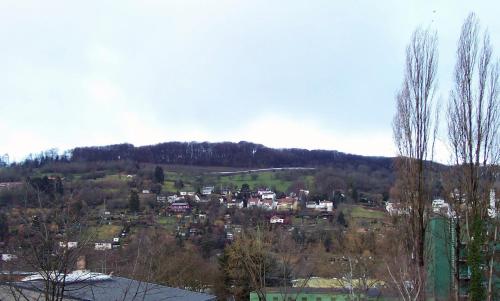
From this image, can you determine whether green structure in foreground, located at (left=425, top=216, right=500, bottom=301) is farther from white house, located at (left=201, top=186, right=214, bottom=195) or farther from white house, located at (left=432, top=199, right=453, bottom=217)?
white house, located at (left=201, top=186, right=214, bottom=195)

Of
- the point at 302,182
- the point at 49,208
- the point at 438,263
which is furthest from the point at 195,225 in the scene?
the point at 49,208

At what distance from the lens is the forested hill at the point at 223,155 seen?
9875 centimetres

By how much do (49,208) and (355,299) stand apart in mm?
14589

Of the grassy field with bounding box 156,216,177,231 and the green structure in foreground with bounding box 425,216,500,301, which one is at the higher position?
the green structure in foreground with bounding box 425,216,500,301

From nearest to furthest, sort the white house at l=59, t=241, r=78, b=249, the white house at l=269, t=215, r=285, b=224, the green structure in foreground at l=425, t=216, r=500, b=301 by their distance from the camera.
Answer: the white house at l=59, t=241, r=78, b=249
the green structure in foreground at l=425, t=216, r=500, b=301
the white house at l=269, t=215, r=285, b=224

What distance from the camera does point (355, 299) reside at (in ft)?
71.1

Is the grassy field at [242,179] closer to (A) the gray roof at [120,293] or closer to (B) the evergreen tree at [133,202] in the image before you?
(B) the evergreen tree at [133,202]

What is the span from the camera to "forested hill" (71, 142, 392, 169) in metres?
98.8

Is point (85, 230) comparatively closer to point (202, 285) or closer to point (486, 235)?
point (486, 235)

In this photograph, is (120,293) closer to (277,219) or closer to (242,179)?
(277,219)

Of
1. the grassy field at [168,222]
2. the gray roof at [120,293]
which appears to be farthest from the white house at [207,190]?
the gray roof at [120,293]

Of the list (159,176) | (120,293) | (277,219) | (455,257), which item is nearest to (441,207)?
(455,257)

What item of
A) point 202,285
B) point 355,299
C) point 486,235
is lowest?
point 202,285

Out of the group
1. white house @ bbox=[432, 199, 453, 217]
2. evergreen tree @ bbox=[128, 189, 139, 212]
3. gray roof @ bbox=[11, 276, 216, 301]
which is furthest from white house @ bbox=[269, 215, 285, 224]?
white house @ bbox=[432, 199, 453, 217]
